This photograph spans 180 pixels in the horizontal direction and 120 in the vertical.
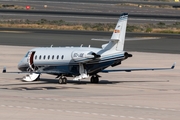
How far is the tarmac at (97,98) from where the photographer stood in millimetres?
29139

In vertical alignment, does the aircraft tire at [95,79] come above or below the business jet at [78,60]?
below

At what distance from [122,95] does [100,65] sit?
4.94 m

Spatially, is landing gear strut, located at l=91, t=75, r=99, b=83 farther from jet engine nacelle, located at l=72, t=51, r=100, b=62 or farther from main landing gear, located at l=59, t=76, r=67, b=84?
jet engine nacelle, located at l=72, t=51, r=100, b=62

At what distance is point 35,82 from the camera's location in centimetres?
4425

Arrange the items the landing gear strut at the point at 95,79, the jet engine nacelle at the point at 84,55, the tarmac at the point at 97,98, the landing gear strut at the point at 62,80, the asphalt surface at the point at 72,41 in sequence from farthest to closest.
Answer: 1. the asphalt surface at the point at 72,41
2. the landing gear strut at the point at 95,79
3. the landing gear strut at the point at 62,80
4. the jet engine nacelle at the point at 84,55
5. the tarmac at the point at 97,98

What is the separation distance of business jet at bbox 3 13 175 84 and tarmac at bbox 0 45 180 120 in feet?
2.96

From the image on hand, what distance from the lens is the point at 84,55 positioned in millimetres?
41281

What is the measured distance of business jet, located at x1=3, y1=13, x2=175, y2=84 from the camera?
40969 millimetres

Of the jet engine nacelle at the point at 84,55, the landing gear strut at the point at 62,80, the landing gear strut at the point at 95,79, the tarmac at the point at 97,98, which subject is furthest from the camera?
the landing gear strut at the point at 95,79

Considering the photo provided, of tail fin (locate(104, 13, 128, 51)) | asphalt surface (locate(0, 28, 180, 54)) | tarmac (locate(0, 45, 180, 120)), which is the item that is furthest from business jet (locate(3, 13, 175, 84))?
asphalt surface (locate(0, 28, 180, 54))

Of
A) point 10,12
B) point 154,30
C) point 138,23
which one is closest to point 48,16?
point 10,12

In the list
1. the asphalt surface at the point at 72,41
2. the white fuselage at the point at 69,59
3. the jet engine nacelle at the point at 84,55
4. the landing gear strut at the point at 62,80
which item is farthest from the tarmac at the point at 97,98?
the asphalt surface at the point at 72,41

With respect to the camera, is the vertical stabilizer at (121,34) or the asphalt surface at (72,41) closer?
the vertical stabilizer at (121,34)

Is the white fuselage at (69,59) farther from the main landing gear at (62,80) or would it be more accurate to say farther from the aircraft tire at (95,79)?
the aircraft tire at (95,79)
